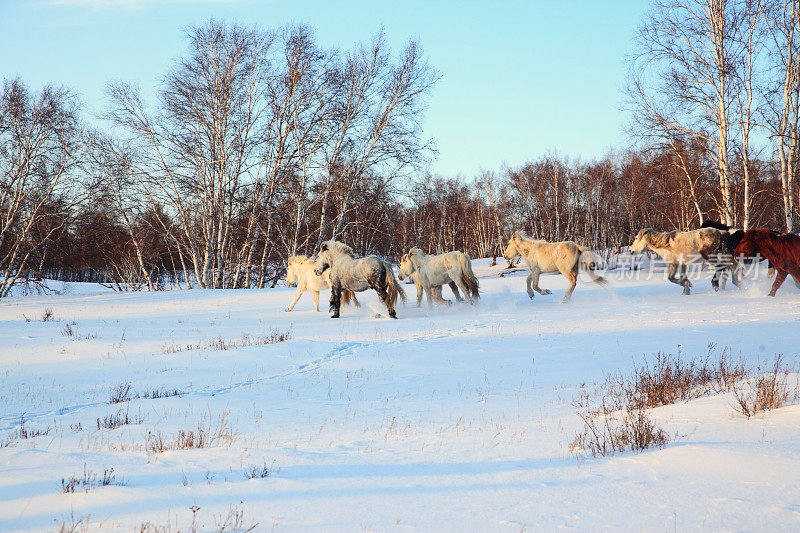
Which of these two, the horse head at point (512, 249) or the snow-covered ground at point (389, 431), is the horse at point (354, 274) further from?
the horse head at point (512, 249)

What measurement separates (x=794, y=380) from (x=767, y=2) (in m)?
18.3

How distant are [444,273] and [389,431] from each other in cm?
1005

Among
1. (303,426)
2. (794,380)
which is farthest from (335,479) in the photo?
(794,380)

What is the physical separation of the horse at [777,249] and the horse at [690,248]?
0.67 metres

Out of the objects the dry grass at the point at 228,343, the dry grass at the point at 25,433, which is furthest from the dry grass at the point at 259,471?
the dry grass at the point at 228,343

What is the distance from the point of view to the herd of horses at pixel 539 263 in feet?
43.1

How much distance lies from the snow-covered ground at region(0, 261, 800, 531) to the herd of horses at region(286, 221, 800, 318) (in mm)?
1883

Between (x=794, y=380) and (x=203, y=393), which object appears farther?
(x=203, y=393)

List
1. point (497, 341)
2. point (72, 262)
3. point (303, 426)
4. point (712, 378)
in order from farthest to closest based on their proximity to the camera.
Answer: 1. point (72, 262)
2. point (497, 341)
3. point (712, 378)
4. point (303, 426)

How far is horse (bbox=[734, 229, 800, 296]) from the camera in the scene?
1311 cm

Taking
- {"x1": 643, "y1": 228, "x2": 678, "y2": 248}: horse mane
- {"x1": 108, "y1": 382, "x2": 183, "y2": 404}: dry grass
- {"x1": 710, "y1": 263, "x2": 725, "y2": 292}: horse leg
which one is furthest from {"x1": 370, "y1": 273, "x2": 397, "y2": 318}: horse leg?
{"x1": 710, "y1": 263, "x2": 725, "y2": 292}: horse leg

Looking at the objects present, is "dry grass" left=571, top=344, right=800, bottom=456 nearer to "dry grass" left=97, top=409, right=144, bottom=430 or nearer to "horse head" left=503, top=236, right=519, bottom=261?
"dry grass" left=97, top=409, right=144, bottom=430

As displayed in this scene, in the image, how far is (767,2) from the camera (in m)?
18.2

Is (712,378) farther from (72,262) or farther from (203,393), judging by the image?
(72,262)
